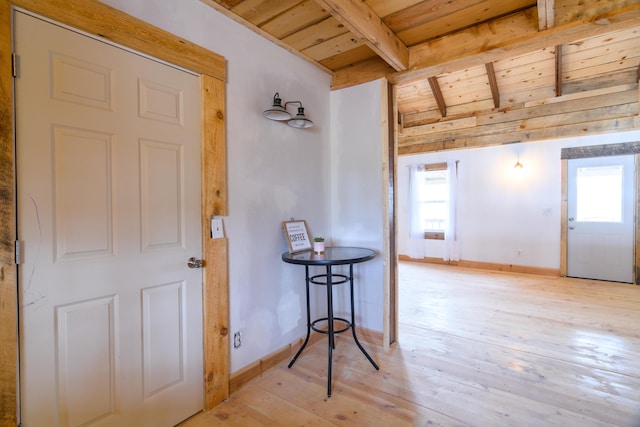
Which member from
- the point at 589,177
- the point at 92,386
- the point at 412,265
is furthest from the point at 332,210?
the point at 589,177

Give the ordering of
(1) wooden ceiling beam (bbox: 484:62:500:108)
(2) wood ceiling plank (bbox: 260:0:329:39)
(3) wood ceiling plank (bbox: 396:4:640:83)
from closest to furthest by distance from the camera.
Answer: (3) wood ceiling plank (bbox: 396:4:640:83), (2) wood ceiling plank (bbox: 260:0:329:39), (1) wooden ceiling beam (bbox: 484:62:500:108)

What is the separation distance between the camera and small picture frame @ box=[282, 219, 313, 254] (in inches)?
92.7

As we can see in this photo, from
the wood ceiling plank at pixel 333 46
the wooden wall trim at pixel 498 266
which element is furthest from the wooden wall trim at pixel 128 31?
the wooden wall trim at pixel 498 266

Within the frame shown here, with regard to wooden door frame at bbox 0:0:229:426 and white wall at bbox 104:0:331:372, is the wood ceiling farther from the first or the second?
wooden door frame at bbox 0:0:229:426

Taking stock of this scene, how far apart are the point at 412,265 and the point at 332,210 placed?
12.8ft

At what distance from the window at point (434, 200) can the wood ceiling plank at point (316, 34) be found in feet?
14.9

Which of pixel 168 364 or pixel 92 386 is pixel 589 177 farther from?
pixel 92 386

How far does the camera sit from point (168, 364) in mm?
1673

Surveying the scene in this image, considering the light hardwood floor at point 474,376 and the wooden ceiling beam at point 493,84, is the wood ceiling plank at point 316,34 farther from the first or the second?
the wooden ceiling beam at point 493,84

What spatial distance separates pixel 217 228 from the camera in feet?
6.22

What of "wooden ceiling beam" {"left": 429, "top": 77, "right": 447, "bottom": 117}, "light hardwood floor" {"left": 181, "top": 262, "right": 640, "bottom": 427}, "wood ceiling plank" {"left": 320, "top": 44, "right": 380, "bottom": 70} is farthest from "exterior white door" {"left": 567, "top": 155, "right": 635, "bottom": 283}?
"wood ceiling plank" {"left": 320, "top": 44, "right": 380, "bottom": 70}

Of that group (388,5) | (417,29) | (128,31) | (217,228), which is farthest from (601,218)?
(128,31)

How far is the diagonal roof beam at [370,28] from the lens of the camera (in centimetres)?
175

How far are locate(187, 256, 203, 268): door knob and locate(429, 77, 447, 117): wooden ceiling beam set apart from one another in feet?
15.6
